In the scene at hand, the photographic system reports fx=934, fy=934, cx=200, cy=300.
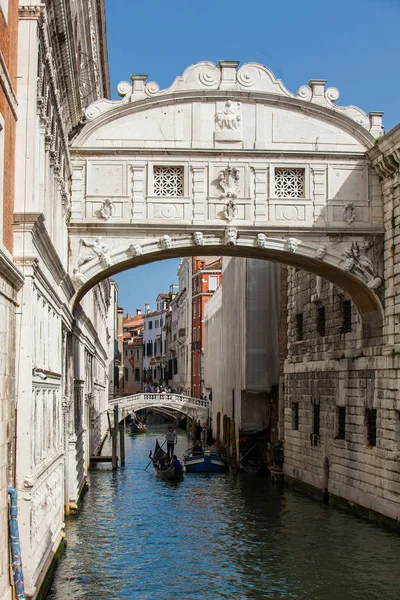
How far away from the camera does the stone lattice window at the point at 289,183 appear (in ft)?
52.8

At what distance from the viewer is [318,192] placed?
16094 mm

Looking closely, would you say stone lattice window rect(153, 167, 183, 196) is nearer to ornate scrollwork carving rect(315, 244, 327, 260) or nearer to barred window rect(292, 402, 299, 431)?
ornate scrollwork carving rect(315, 244, 327, 260)

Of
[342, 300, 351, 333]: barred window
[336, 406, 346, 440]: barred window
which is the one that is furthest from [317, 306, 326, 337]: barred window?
[336, 406, 346, 440]: barred window

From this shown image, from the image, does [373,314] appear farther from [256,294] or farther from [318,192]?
[256,294]

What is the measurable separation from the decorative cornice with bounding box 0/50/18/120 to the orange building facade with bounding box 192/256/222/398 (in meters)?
43.9

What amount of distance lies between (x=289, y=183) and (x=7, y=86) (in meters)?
8.59

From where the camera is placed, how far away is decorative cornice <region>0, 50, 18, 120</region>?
783 centimetres

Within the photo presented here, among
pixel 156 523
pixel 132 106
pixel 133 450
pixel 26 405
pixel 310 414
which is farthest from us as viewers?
pixel 133 450

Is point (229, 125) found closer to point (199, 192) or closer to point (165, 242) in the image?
point (199, 192)

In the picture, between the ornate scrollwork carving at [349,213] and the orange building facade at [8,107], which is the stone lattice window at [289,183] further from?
the orange building facade at [8,107]

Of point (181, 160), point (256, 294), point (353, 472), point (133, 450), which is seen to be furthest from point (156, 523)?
point (133, 450)

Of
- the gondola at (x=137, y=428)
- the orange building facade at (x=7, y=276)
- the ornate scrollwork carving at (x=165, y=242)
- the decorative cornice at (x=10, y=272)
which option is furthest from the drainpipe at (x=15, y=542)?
the gondola at (x=137, y=428)

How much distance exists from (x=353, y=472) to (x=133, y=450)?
63.2 ft

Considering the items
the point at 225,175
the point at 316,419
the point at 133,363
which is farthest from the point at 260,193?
the point at 133,363
